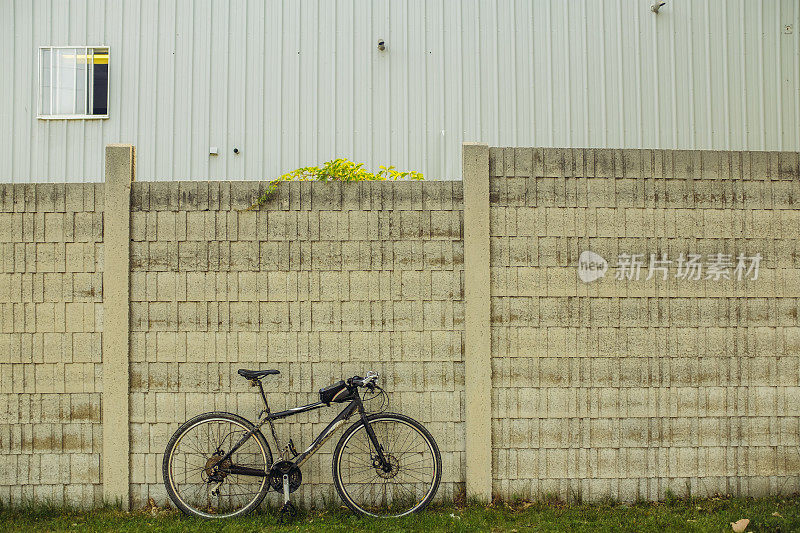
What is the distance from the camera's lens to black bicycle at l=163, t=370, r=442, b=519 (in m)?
4.07

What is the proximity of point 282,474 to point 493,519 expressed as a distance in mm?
1410

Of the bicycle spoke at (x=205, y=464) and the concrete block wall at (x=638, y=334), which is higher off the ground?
the concrete block wall at (x=638, y=334)

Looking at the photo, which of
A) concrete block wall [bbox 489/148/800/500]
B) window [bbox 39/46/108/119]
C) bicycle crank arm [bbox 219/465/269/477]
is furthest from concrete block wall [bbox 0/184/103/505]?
window [bbox 39/46/108/119]

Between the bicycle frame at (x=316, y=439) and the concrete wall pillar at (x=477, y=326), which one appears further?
the concrete wall pillar at (x=477, y=326)

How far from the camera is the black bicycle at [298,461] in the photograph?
4.07 m

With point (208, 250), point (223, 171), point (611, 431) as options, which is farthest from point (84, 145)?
point (611, 431)

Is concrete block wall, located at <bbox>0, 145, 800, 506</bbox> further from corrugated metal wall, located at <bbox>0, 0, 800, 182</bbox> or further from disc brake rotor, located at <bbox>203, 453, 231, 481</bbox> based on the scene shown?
corrugated metal wall, located at <bbox>0, 0, 800, 182</bbox>

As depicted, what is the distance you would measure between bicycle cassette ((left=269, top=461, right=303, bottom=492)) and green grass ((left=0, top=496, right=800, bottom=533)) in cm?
21

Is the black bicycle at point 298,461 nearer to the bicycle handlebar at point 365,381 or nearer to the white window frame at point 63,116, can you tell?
the bicycle handlebar at point 365,381

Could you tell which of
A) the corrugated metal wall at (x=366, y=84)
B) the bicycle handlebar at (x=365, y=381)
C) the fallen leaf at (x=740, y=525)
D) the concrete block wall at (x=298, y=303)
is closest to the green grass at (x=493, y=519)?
the fallen leaf at (x=740, y=525)

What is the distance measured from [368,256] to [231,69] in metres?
4.09

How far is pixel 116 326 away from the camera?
4.25 m

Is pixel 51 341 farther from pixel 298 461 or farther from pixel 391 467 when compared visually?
pixel 391 467

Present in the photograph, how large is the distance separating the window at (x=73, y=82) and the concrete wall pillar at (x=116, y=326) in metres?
3.69
